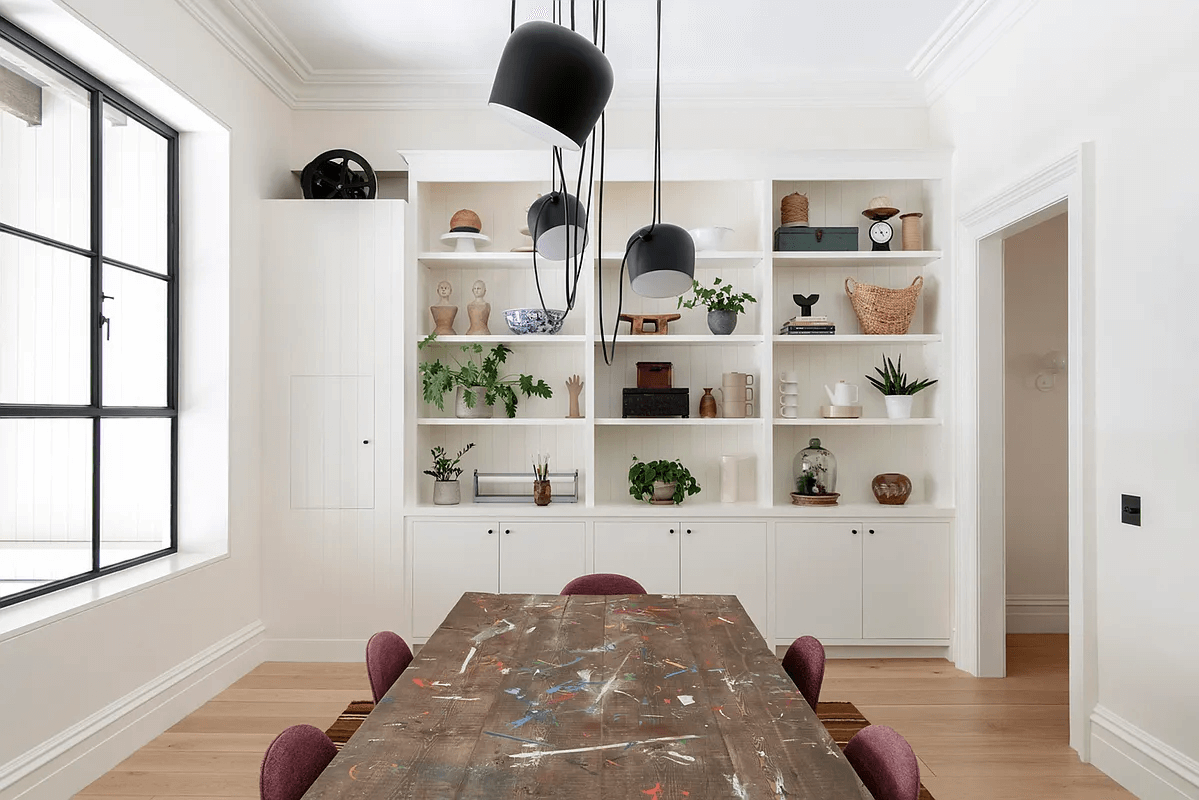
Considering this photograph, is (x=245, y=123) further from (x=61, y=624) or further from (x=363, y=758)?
(x=363, y=758)

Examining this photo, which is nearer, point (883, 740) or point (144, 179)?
point (883, 740)

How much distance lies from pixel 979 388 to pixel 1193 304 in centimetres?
151

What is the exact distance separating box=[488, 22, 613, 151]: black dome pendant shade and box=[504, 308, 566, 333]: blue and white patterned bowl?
2596mm

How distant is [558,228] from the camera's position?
2213 mm

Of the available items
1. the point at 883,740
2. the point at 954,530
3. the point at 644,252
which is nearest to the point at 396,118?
the point at 644,252

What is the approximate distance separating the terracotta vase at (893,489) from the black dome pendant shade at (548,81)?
127 inches

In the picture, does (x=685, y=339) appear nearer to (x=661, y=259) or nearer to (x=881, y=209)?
(x=881, y=209)

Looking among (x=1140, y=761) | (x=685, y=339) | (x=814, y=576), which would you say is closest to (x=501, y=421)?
(x=685, y=339)

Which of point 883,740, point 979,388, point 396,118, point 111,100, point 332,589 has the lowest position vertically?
point 332,589

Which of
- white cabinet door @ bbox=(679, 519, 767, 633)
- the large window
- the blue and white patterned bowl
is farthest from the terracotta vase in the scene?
the large window

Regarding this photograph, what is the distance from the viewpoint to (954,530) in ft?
13.6

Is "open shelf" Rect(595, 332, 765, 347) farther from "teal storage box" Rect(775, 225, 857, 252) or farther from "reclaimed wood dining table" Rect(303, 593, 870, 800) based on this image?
"reclaimed wood dining table" Rect(303, 593, 870, 800)

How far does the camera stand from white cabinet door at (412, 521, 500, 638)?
4.16 metres

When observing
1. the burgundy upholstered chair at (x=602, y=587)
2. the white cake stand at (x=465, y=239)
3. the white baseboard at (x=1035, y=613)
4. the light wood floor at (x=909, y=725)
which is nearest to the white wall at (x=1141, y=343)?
the light wood floor at (x=909, y=725)
